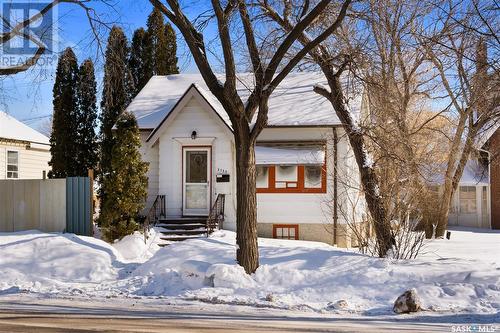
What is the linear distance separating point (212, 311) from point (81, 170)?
16.0 m

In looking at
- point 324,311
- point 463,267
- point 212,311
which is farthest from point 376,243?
point 212,311

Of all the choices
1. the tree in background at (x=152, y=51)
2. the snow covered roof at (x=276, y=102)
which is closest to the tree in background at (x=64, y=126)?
the snow covered roof at (x=276, y=102)

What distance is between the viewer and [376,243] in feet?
44.3

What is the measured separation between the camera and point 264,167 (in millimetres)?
20031

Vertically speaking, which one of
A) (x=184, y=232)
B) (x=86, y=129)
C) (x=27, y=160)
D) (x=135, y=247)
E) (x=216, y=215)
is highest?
(x=86, y=129)

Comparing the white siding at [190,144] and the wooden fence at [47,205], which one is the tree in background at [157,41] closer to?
the white siding at [190,144]

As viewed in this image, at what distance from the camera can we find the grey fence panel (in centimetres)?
1664

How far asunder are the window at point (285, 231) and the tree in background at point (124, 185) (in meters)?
5.55

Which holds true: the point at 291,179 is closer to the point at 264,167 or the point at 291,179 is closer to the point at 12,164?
the point at 264,167

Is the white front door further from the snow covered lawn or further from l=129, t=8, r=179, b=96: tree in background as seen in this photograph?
l=129, t=8, r=179, b=96: tree in background

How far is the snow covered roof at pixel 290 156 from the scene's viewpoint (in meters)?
19.0

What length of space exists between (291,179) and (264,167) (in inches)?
43.3

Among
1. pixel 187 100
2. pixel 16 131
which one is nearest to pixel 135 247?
pixel 187 100

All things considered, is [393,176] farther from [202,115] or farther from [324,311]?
[202,115]
